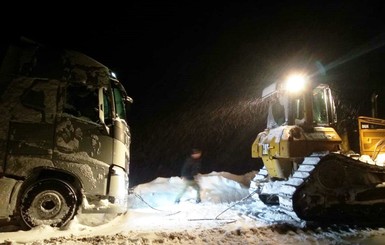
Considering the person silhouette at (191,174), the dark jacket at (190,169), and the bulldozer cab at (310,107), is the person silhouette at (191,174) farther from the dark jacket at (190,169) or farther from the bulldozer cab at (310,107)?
the bulldozer cab at (310,107)

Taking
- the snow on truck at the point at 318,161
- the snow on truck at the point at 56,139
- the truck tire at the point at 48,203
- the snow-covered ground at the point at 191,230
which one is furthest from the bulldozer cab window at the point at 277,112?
the truck tire at the point at 48,203

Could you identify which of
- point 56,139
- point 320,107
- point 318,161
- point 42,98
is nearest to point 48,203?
point 56,139

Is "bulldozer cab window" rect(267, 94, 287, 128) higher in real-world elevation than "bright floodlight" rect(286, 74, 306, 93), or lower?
lower

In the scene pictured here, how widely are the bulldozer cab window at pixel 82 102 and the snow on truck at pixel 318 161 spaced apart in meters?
4.45

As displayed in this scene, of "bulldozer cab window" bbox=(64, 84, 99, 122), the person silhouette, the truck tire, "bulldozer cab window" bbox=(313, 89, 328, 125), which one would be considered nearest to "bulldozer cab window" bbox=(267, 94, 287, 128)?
"bulldozer cab window" bbox=(313, 89, 328, 125)

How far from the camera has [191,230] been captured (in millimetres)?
7730

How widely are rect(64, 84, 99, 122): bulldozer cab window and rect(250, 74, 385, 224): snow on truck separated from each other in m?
4.45

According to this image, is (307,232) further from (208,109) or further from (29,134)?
(208,109)

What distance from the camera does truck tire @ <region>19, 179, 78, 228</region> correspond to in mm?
7633

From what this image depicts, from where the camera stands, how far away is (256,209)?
10.5m

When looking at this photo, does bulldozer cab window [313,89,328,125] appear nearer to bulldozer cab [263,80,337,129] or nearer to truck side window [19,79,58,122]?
bulldozer cab [263,80,337,129]

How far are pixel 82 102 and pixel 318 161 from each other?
5365mm

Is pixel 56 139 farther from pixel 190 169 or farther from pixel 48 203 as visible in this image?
pixel 190 169

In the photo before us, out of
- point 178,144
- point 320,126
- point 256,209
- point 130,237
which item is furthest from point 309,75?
point 178,144
